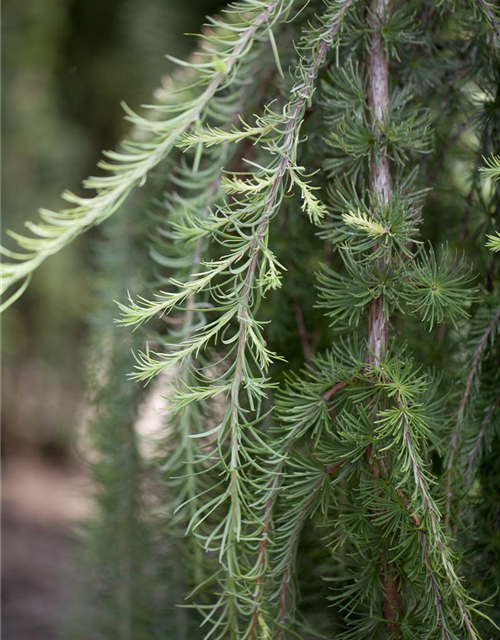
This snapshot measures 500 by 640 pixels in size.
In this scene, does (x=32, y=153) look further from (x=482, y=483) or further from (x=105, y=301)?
(x=482, y=483)

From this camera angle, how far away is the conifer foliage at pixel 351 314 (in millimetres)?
365

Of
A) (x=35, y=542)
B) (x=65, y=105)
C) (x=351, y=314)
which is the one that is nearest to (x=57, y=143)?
(x=65, y=105)

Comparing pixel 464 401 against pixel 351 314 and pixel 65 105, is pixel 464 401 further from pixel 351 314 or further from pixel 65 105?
pixel 65 105

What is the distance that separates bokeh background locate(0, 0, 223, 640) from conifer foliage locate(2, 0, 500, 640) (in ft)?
2.18

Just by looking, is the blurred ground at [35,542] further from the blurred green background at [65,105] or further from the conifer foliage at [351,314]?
the conifer foliage at [351,314]

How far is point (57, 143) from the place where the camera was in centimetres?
151

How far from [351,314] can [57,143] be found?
4.19ft

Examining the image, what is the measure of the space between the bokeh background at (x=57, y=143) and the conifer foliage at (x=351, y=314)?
0.66 m

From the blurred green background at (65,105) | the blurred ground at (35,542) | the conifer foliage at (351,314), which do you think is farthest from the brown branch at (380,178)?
the blurred green background at (65,105)

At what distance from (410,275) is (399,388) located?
0.06 metres

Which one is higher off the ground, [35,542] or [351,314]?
[351,314]

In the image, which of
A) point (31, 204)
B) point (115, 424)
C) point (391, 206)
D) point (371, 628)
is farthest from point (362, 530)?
point (31, 204)

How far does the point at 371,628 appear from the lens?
1.33ft

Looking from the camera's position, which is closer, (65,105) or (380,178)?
(380,178)
